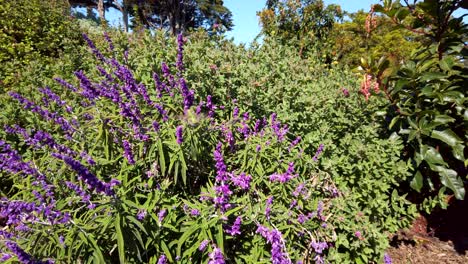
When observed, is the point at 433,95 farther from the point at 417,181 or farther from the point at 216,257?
the point at 216,257

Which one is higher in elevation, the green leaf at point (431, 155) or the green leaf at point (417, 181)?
the green leaf at point (431, 155)

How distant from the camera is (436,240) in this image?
3.25 m

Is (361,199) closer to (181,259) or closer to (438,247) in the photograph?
(438,247)

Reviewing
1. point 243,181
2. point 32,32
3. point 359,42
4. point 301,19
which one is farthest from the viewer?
point 301,19

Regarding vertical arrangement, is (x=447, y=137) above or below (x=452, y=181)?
above

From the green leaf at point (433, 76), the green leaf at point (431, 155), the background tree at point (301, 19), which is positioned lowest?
the green leaf at point (431, 155)

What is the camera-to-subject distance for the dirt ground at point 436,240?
2988 millimetres

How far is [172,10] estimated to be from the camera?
1296 inches

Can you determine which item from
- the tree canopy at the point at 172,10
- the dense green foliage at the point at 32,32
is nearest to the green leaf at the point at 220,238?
the dense green foliage at the point at 32,32

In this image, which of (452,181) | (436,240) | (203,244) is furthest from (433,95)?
(203,244)

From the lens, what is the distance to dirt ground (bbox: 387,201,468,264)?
9.80 ft

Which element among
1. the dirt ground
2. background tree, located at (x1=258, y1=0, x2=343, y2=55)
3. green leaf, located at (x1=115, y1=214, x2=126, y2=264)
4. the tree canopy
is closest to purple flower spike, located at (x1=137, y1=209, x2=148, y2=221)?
green leaf, located at (x1=115, y1=214, x2=126, y2=264)

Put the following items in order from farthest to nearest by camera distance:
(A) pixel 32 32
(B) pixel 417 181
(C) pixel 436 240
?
(A) pixel 32 32 < (C) pixel 436 240 < (B) pixel 417 181

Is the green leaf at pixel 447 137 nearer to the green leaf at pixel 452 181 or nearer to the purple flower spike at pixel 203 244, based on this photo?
the green leaf at pixel 452 181
